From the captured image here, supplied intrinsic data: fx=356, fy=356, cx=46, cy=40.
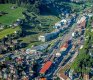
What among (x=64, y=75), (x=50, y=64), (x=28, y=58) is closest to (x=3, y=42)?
(x=28, y=58)

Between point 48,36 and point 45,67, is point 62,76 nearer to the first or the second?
point 45,67

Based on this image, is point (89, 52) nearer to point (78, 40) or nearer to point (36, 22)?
point (78, 40)

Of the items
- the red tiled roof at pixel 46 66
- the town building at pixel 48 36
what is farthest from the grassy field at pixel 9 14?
the red tiled roof at pixel 46 66

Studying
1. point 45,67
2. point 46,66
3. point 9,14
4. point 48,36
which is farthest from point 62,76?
point 9,14

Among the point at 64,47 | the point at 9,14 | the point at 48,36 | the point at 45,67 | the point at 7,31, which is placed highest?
the point at 9,14

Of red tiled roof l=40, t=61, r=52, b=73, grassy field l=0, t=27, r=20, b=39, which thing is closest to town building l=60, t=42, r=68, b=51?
red tiled roof l=40, t=61, r=52, b=73

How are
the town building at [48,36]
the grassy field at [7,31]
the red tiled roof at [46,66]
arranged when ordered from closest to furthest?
the red tiled roof at [46,66], the town building at [48,36], the grassy field at [7,31]

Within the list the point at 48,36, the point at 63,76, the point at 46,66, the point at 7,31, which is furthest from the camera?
the point at 7,31

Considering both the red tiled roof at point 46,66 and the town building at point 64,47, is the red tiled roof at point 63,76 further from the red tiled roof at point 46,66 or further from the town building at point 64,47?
the town building at point 64,47
